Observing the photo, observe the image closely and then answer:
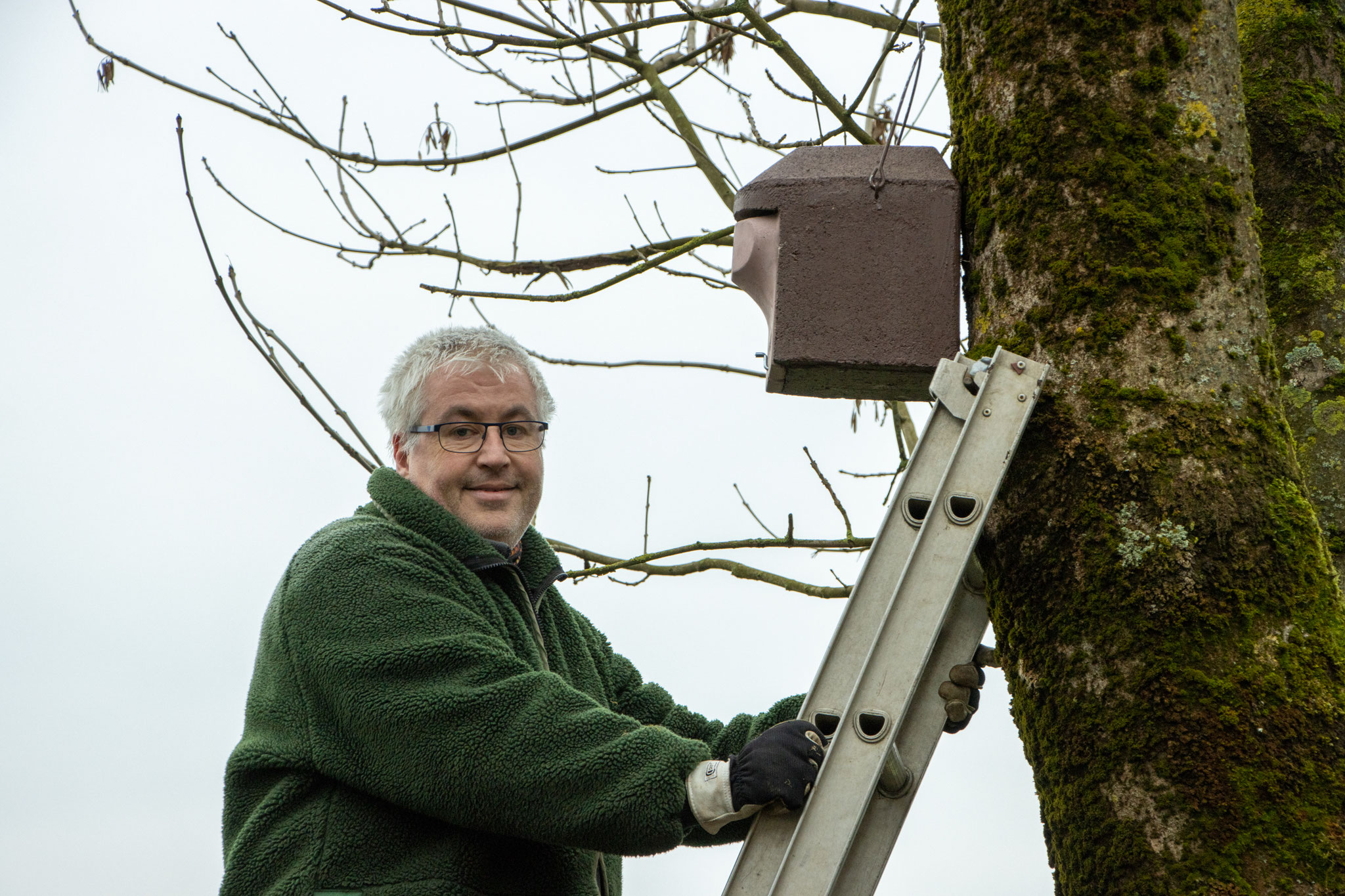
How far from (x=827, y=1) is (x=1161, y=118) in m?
2.20

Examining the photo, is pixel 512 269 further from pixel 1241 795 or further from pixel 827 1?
pixel 1241 795

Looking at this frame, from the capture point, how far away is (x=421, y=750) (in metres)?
1.95

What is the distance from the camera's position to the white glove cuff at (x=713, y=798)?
184cm

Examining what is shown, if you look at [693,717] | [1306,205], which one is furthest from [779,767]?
[1306,205]

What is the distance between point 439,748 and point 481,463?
816mm

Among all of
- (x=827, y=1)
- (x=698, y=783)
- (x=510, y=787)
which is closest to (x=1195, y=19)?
(x=698, y=783)

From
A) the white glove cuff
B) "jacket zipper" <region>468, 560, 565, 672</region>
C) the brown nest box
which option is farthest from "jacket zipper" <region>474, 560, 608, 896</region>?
the brown nest box

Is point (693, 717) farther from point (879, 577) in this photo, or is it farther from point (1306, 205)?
point (1306, 205)

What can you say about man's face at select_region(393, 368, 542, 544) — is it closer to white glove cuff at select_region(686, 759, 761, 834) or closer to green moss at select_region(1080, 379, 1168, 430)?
white glove cuff at select_region(686, 759, 761, 834)

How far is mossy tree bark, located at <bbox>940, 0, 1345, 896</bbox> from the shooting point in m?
1.56

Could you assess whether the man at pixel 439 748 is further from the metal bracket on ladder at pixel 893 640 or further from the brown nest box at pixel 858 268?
the brown nest box at pixel 858 268

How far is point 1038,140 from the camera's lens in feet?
6.26

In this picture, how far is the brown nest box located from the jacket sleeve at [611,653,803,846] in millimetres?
734

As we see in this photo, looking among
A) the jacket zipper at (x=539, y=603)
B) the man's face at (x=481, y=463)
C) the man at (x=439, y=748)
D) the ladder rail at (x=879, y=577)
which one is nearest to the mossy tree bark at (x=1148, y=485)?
the ladder rail at (x=879, y=577)
